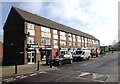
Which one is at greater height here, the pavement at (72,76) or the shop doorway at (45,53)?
the shop doorway at (45,53)

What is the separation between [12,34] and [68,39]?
17.9 m

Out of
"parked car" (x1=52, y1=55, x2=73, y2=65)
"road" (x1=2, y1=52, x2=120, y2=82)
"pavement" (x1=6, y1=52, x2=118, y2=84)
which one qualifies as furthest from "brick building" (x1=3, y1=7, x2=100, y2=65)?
"pavement" (x1=6, y1=52, x2=118, y2=84)

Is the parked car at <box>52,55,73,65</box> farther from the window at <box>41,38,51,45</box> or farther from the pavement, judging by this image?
the window at <box>41,38,51,45</box>

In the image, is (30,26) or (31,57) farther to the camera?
(30,26)

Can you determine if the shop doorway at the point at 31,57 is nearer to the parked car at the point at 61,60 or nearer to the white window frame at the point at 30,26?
the white window frame at the point at 30,26

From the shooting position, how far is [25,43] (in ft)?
63.8

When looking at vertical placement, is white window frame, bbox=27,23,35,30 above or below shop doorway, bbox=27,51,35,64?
above

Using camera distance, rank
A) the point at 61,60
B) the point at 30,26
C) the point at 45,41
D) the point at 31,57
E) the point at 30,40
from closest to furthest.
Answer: the point at 61,60 → the point at 31,57 → the point at 30,40 → the point at 30,26 → the point at 45,41

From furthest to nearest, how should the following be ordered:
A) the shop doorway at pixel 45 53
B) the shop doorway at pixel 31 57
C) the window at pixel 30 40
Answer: the shop doorway at pixel 45 53, the window at pixel 30 40, the shop doorway at pixel 31 57

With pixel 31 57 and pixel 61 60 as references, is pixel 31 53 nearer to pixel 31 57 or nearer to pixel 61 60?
pixel 31 57

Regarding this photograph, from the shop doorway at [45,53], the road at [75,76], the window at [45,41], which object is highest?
the window at [45,41]

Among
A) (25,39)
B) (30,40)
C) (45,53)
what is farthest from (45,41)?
(25,39)

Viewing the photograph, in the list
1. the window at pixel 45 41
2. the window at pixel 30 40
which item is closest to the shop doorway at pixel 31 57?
the window at pixel 30 40

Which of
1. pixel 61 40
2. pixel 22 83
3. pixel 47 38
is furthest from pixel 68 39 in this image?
pixel 22 83
